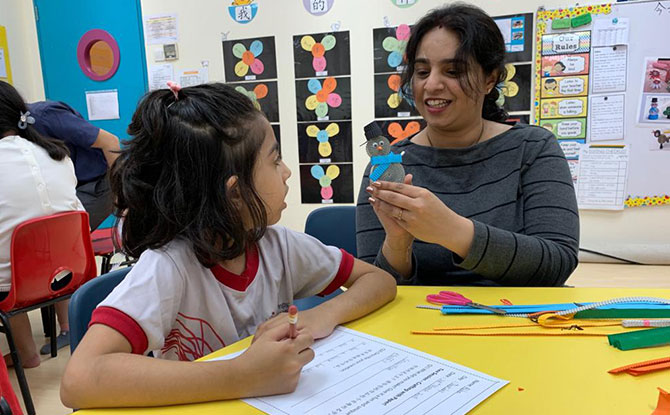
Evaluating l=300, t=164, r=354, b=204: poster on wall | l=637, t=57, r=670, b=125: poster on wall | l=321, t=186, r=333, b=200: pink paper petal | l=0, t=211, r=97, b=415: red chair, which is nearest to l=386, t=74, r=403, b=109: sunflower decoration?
l=300, t=164, r=354, b=204: poster on wall

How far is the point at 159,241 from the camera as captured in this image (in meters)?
0.89

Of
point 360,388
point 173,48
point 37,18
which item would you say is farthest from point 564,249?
point 37,18

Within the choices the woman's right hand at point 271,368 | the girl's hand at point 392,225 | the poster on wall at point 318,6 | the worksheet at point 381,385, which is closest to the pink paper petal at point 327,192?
the poster on wall at point 318,6

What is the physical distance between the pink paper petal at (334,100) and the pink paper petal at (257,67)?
1.89 feet

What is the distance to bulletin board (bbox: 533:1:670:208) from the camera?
10.4 feet

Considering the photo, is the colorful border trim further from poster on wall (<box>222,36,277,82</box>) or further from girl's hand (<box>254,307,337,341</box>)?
girl's hand (<box>254,307,337,341</box>)

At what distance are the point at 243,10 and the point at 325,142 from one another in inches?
46.3

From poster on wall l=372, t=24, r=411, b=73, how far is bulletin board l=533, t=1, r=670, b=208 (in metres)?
0.91

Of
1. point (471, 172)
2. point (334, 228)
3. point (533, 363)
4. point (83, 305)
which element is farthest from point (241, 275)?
point (334, 228)

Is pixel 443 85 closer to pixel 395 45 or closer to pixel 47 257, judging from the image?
pixel 47 257

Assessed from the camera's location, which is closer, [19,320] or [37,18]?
[19,320]

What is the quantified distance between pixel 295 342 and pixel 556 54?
323cm

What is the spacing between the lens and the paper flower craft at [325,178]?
3750 mm

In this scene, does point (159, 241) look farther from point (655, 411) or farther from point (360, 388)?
point (655, 411)
